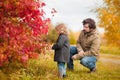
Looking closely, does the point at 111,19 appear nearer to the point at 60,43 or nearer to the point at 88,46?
the point at 88,46

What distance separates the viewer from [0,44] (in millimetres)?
8117

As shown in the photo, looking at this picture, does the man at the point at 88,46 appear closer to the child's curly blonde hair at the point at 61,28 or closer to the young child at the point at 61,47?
Answer: the young child at the point at 61,47

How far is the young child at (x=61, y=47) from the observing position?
1096cm

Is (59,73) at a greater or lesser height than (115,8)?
lesser

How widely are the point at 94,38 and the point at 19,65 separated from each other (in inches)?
125

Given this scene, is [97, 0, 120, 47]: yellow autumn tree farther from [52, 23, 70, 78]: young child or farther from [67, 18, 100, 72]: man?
[52, 23, 70, 78]: young child

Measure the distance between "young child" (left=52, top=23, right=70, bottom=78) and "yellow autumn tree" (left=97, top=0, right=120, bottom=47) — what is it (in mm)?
11516

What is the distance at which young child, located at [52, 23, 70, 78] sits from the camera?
10961mm

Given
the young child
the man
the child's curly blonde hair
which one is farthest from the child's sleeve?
the man

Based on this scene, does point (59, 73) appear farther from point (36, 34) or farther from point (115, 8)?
point (115, 8)

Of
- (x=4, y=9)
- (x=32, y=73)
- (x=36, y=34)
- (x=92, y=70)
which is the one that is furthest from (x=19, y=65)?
(x=92, y=70)

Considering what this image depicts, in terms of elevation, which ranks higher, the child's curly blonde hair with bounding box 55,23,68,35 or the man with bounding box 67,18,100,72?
the child's curly blonde hair with bounding box 55,23,68,35

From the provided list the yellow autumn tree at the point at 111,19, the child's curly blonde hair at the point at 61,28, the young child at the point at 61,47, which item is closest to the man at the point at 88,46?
the young child at the point at 61,47

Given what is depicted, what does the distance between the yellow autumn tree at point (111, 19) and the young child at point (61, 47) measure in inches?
453
